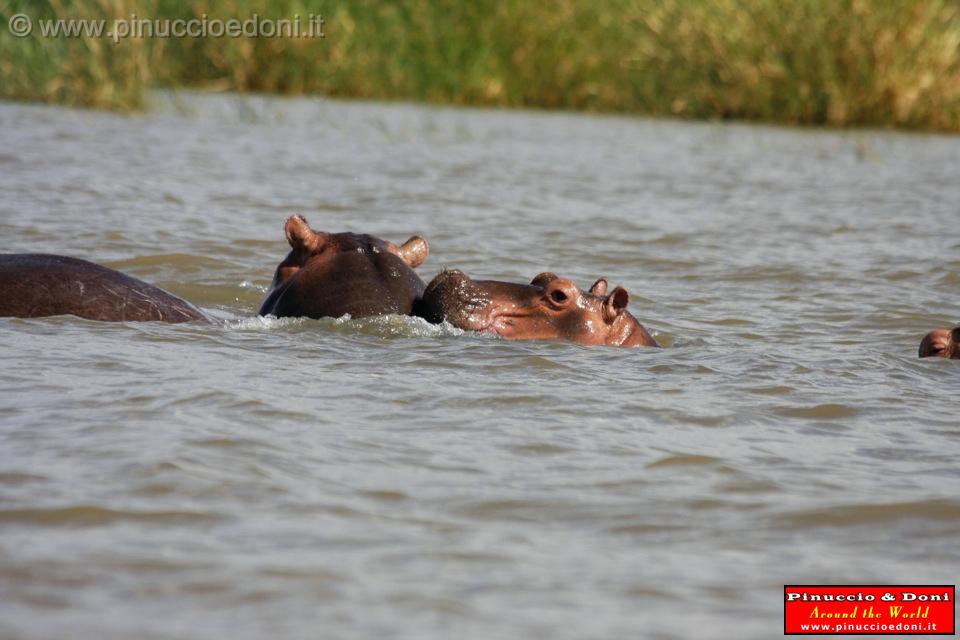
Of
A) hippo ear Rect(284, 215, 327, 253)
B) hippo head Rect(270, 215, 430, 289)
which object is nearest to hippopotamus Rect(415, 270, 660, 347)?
hippo head Rect(270, 215, 430, 289)

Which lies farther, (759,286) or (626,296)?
(759,286)

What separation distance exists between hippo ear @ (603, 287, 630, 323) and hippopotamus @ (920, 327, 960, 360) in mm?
1020

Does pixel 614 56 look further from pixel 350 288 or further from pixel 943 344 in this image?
pixel 350 288

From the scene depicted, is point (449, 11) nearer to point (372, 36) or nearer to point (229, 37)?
point (372, 36)

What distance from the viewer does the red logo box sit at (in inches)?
104

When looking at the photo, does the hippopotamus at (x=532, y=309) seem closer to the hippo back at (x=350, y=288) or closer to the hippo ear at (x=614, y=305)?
the hippo ear at (x=614, y=305)

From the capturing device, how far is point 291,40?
58.9 ft

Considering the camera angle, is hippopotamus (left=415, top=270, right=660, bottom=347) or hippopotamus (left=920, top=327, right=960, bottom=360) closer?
hippopotamus (left=415, top=270, right=660, bottom=347)

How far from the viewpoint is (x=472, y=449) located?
3.64m

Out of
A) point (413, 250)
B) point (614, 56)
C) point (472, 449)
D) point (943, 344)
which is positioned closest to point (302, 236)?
point (413, 250)

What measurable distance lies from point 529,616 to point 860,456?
4.84 ft

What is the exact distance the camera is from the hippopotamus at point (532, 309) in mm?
4988

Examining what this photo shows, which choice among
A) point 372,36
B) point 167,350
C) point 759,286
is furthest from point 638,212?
point 372,36

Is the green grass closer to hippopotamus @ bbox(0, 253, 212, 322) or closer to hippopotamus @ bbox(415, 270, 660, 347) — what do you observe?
hippopotamus @ bbox(0, 253, 212, 322)
